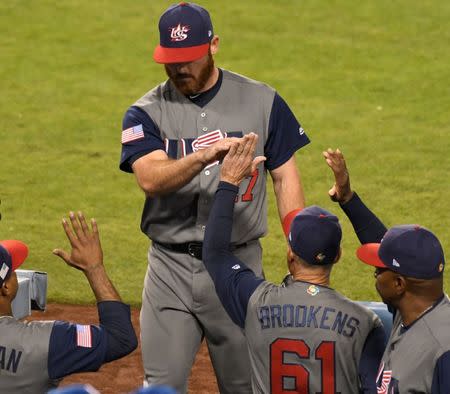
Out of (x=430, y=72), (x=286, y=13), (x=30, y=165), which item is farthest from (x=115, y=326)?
(x=286, y=13)

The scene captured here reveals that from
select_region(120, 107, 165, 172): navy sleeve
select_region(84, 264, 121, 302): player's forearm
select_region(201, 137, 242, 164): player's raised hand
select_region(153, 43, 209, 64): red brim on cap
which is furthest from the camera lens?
select_region(120, 107, 165, 172): navy sleeve

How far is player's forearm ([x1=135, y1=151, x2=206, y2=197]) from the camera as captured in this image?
5559 millimetres

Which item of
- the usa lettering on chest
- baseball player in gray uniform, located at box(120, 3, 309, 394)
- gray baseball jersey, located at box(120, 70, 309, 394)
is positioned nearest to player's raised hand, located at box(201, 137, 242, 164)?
baseball player in gray uniform, located at box(120, 3, 309, 394)

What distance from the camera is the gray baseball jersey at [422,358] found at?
441 centimetres

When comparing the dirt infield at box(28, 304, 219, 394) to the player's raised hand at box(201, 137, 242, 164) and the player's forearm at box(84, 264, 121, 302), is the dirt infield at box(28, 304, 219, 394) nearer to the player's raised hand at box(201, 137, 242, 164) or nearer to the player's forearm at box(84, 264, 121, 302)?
the player's raised hand at box(201, 137, 242, 164)

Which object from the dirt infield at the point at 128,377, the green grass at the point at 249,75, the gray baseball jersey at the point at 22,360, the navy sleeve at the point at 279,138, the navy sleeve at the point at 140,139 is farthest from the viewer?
the green grass at the point at 249,75

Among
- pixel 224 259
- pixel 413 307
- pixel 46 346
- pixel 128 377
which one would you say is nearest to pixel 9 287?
pixel 46 346

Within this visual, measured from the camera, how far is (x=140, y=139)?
6.03 meters

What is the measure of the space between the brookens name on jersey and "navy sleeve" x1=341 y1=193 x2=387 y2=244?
826 millimetres

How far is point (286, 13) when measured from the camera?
15.9m

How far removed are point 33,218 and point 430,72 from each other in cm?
543

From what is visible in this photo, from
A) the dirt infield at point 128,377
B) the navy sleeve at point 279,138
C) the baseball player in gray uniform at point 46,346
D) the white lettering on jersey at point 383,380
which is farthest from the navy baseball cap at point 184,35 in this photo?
the dirt infield at point 128,377

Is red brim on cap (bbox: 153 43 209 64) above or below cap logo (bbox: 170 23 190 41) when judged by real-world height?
below

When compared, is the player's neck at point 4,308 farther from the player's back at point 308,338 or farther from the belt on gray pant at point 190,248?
the belt on gray pant at point 190,248
